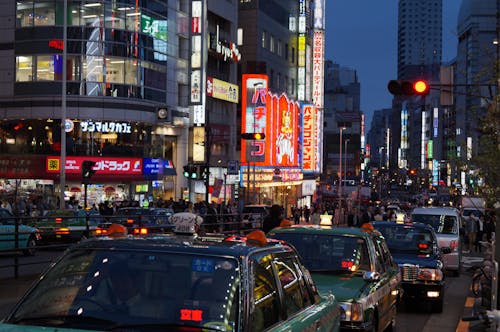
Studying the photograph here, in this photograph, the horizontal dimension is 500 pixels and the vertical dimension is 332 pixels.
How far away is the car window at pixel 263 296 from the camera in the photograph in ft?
18.0

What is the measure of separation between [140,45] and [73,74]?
4734 millimetres

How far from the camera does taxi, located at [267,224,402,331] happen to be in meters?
10.4

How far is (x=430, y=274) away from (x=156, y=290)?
10417 mm

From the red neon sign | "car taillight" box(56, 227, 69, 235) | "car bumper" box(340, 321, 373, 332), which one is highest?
the red neon sign

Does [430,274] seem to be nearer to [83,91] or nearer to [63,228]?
[63,228]

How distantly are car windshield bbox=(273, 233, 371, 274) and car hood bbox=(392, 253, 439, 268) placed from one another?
4298 mm

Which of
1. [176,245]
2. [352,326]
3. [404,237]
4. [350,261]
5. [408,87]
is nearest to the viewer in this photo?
[176,245]

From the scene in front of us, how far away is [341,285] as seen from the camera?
10.2m

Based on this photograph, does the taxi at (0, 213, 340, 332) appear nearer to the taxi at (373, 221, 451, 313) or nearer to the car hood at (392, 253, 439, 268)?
the taxi at (373, 221, 451, 313)

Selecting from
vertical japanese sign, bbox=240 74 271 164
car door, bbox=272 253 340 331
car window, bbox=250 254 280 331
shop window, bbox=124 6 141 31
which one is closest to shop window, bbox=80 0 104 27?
shop window, bbox=124 6 141 31

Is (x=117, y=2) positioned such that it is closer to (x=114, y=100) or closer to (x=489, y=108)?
(x=114, y=100)

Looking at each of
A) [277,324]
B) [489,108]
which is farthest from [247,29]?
[277,324]

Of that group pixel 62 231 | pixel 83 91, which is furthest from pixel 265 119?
pixel 62 231

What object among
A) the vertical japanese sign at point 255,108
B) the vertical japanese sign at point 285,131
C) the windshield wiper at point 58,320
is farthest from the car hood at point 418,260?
the vertical japanese sign at point 285,131
